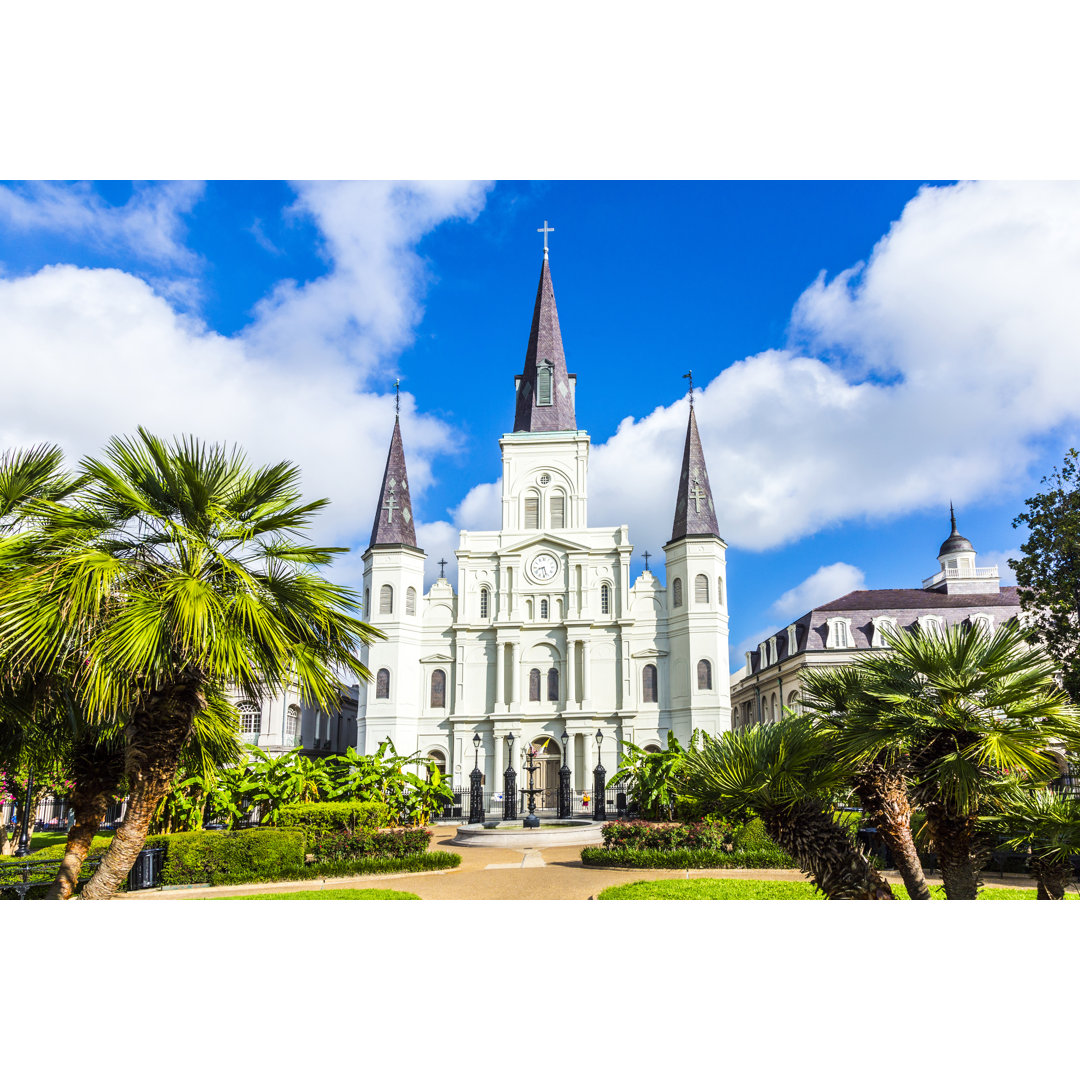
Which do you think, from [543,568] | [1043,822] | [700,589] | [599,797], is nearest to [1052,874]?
[1043,822]

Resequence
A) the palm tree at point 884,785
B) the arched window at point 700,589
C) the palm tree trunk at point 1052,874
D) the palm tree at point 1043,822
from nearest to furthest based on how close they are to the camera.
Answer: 1. the palm tree at point 1043,822
2. the palm tree at point 884,785
3. the palm tree trunk at point 1052,874
4. the arched window at point 700,589

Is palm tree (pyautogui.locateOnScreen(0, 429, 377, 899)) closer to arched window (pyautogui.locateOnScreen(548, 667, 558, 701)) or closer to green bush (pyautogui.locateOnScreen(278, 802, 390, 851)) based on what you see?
green bush (pyautogui.locateOnScreen(278, 802, 390, 851))

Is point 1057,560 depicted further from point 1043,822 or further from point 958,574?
point 958,574

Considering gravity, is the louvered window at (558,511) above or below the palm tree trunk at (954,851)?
above

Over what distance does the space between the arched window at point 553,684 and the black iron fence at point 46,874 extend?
30.4 meters

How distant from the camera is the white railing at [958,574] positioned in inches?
2000

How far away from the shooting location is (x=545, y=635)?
4488 cm

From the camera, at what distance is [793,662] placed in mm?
46188

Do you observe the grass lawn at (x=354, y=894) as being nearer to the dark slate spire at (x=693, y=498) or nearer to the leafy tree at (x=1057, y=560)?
the leafy tree at (x=1057, y=560)

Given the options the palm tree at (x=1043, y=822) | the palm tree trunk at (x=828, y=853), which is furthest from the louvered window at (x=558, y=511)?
the palm tree trunk at (x=828, y=853)

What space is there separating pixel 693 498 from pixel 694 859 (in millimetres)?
30522

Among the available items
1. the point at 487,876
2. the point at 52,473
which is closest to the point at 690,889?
the point at 487,876

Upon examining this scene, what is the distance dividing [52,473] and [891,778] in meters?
9.66

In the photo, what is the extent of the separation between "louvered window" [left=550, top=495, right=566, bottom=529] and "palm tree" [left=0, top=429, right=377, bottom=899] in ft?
127
